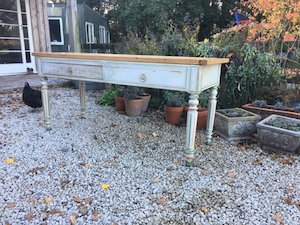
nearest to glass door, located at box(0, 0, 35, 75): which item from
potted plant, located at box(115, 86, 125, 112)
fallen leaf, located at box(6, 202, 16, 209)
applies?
potted plant, located at box(115, 86, 125, 112)

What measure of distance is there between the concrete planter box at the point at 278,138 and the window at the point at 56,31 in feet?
29.7

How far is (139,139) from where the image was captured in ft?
8.88

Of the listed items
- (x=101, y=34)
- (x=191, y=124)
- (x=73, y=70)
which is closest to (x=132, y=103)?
(x=73, y=70)

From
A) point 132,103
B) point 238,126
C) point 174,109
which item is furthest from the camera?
point 132,103

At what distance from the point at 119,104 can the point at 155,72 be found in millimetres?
1784

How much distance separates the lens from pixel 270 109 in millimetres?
2889

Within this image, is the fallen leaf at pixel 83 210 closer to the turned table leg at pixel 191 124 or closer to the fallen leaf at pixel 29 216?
the fallen leaf at pixel 29 216

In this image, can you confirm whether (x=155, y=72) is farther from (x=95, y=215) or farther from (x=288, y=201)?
(x=288, y=201)

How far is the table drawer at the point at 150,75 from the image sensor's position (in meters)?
1.91

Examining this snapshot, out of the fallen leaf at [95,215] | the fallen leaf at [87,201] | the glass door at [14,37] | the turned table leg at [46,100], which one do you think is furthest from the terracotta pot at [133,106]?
the glass door at [14,37]

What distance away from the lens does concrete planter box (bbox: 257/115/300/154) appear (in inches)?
89.9

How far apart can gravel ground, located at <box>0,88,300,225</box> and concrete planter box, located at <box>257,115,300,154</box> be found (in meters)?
0.10

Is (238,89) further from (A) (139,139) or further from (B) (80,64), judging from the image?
(B) (80,64)

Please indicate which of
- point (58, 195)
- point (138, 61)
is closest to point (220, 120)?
point (138, 61)
